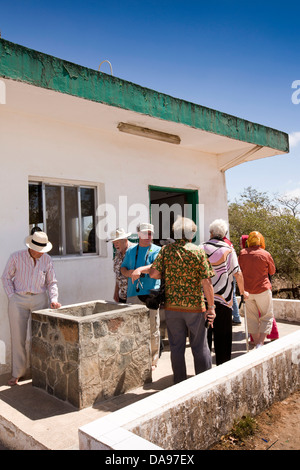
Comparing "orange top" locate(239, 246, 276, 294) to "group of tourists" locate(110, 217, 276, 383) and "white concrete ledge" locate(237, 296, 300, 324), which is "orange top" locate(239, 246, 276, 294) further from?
"white concrete ledge" locate(237, 296, 300, 324)

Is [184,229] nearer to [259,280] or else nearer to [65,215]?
[259,280]

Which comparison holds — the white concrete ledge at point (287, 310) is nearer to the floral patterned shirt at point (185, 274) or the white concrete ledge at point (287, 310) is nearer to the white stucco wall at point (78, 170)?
the white stucco wall at point (78, 170)

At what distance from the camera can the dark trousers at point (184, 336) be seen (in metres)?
3.64

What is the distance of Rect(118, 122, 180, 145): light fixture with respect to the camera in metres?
5.72

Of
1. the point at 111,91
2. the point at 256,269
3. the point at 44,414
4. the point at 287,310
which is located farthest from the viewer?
the point at 287,310

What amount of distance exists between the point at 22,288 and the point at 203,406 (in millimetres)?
2451

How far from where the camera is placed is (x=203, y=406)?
2957mm

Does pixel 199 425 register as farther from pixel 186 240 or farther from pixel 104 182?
pixel 104 182

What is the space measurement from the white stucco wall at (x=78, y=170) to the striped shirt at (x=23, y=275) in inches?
16.4

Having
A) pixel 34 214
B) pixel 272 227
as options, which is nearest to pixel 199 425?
pixel 34 214

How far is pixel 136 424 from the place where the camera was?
245 centimetres

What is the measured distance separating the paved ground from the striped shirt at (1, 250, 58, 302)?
41.6 inches

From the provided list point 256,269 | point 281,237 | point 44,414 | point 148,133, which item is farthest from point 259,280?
point 281,237
